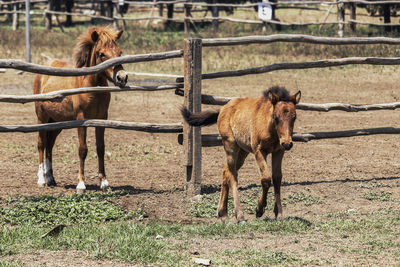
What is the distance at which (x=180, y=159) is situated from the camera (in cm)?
1060

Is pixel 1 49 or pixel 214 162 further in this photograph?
pixel 1 49

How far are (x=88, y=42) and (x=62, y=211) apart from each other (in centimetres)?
265

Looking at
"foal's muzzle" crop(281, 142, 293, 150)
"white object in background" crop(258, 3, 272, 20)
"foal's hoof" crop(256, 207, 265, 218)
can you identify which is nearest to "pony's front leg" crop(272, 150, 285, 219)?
"foal's hoof" crop(256, 207, 265, 218)

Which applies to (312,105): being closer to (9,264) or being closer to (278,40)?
(278,40)

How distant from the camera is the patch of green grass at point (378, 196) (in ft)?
26.0

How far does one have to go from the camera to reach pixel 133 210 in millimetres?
7367

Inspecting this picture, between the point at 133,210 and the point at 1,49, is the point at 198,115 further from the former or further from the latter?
the point at 1,49

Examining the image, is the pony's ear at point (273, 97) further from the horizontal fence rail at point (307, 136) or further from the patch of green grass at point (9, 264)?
the patch of green grass at point (9, 264)

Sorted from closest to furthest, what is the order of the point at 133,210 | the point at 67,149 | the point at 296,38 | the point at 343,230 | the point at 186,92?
1. the point at 343,230
2. the point at 133,210
3. the point at 186,92
4. the point at 296,38
5. the point at 67,149

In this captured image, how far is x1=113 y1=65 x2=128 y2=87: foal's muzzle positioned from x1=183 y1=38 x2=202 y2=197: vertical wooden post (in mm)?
755

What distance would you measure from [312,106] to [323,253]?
382 cm

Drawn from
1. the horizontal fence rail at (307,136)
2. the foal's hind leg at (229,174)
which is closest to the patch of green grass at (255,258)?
the foal's hind leg at (229,174)

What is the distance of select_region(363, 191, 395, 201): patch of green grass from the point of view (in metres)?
7.93

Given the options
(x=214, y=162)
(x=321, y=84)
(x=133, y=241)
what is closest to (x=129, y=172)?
(x=214, y=162)
